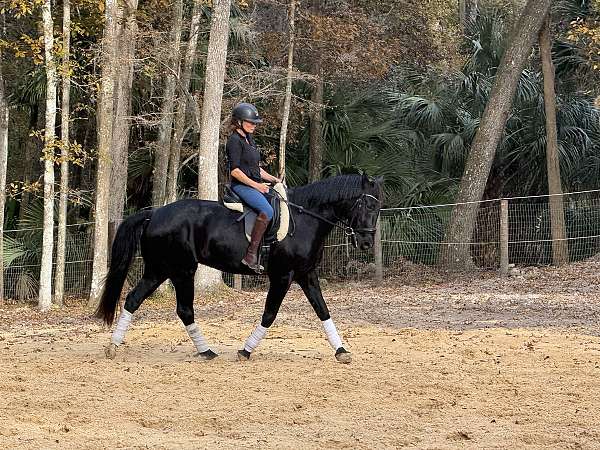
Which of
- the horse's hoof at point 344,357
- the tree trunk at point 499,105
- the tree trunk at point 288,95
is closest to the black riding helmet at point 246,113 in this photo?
the horse's hoof at point 344,357

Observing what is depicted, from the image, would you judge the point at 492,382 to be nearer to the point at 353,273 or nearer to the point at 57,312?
the point at 57,312

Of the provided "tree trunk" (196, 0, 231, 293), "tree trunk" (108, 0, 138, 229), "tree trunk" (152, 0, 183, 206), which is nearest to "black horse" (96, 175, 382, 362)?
"tree trunk" (196, 0, 231, 293)

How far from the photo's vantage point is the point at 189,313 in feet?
34.4

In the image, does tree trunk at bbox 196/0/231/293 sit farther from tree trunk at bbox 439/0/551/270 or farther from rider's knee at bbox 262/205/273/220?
rider's knee at bbox 262/205/273/220

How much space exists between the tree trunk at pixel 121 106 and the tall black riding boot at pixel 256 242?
8857 millimetres

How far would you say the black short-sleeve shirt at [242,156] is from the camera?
9.97 metres

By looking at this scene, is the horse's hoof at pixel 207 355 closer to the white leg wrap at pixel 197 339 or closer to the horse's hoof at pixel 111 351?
the white leg wrap at pixel 197 339

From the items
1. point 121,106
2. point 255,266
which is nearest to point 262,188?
point 255,266

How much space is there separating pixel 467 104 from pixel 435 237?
4.76 metres

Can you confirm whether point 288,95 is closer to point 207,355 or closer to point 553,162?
point 553,162

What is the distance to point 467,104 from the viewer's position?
24531mm

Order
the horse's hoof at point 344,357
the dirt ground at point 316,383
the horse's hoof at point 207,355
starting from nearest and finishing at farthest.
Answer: the dirt ground at point 316,383, the horse's hoof at point 344,357, the horse's hoof at point 207,355

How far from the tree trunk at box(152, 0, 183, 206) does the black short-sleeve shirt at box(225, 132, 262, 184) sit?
30.4 feet

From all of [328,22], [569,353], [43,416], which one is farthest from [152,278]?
[328,22]
